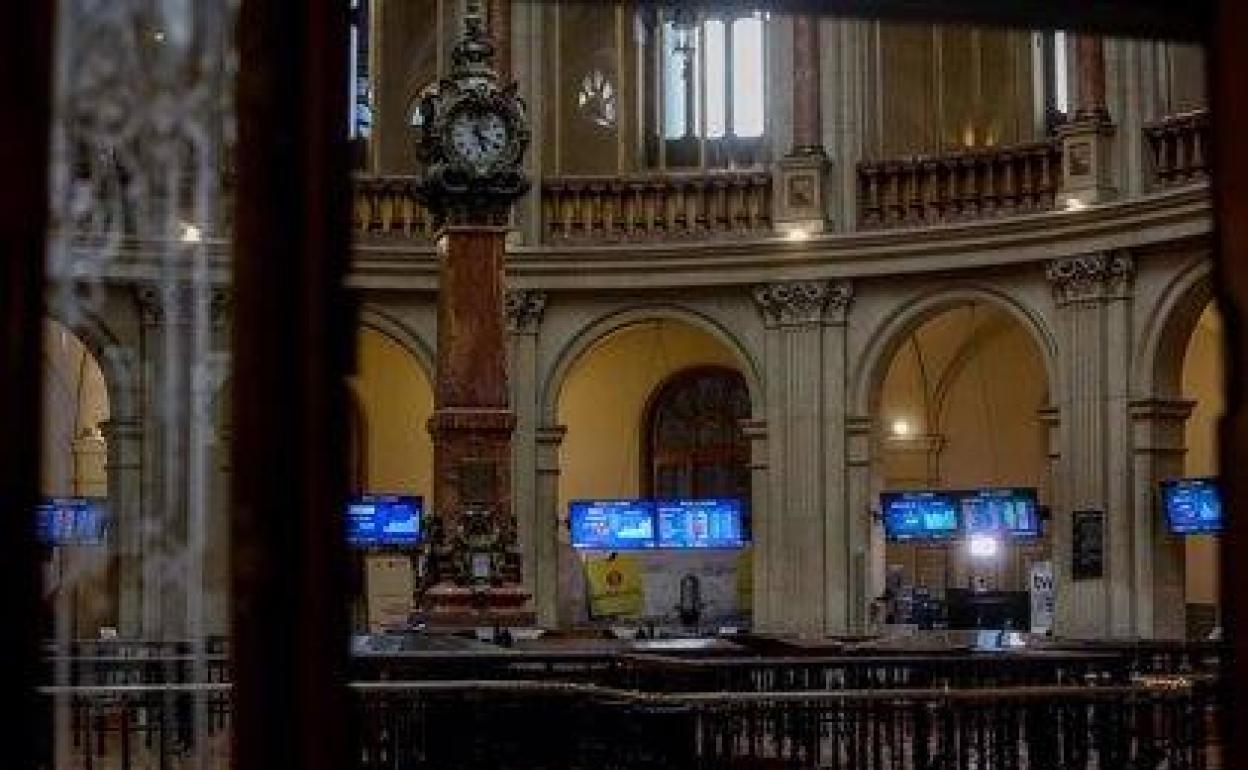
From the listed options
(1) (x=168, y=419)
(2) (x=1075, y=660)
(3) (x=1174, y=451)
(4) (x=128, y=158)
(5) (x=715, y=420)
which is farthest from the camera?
(5) (x=715, y=420)

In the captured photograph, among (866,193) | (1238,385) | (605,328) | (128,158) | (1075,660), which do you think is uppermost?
(866,193)

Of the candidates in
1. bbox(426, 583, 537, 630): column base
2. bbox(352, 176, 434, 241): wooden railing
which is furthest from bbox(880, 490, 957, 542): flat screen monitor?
bbox(426, 583, 537, 630): column base

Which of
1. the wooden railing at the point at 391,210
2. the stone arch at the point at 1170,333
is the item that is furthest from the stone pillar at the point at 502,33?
the stone arch at the point at 1170,333

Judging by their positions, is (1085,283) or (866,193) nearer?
(1085,283)

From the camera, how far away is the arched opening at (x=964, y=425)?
27.3m

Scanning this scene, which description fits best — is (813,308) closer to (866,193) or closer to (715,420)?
(866,193)

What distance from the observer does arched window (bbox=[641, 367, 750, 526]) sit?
27.9 meters

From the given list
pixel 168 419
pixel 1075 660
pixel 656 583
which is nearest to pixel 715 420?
pixel 656 583

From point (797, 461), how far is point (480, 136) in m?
8.40

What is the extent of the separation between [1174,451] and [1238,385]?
62.2ft

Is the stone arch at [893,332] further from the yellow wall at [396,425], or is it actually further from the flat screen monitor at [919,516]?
the yellow wall at [396,425]

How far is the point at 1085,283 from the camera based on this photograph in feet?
71.4

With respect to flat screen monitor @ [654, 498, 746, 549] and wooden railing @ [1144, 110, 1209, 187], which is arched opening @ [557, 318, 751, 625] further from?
wooden railing @ [1144, 110, 1209, 187]

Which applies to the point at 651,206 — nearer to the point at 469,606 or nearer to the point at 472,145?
the point at 472,145
